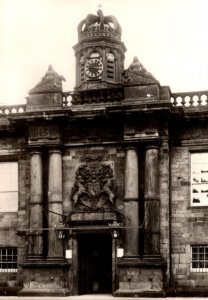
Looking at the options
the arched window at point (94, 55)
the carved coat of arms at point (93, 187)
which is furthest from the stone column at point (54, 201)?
the arched window at point (94, 55)

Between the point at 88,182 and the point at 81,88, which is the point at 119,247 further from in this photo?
the point at 81,88

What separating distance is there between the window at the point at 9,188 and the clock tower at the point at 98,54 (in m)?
5.13

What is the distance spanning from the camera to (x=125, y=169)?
3014cm

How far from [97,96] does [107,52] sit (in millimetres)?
4356

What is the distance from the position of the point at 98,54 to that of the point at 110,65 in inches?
31.8

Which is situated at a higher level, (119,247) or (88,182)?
(88,182)

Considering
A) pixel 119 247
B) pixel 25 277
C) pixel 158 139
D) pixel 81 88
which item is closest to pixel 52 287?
pixel 25 277

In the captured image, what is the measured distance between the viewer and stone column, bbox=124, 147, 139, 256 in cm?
2941

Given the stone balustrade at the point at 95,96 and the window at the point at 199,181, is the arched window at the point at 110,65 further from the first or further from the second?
the window at the point at 199,181

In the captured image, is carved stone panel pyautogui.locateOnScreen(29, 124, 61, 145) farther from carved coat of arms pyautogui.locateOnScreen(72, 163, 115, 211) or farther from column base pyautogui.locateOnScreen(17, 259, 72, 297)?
column base pyautogui.locateOnScreen(17, 259, 72, 297)

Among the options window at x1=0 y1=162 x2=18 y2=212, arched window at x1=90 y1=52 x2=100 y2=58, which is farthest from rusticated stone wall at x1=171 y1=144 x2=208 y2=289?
window at x1=0 y1=162 x2=18 y2=212

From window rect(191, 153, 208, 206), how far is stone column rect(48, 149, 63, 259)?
5.81 meters

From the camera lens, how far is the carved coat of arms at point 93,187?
1193 inches

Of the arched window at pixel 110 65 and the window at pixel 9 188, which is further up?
the arched window at pixel 110 65
